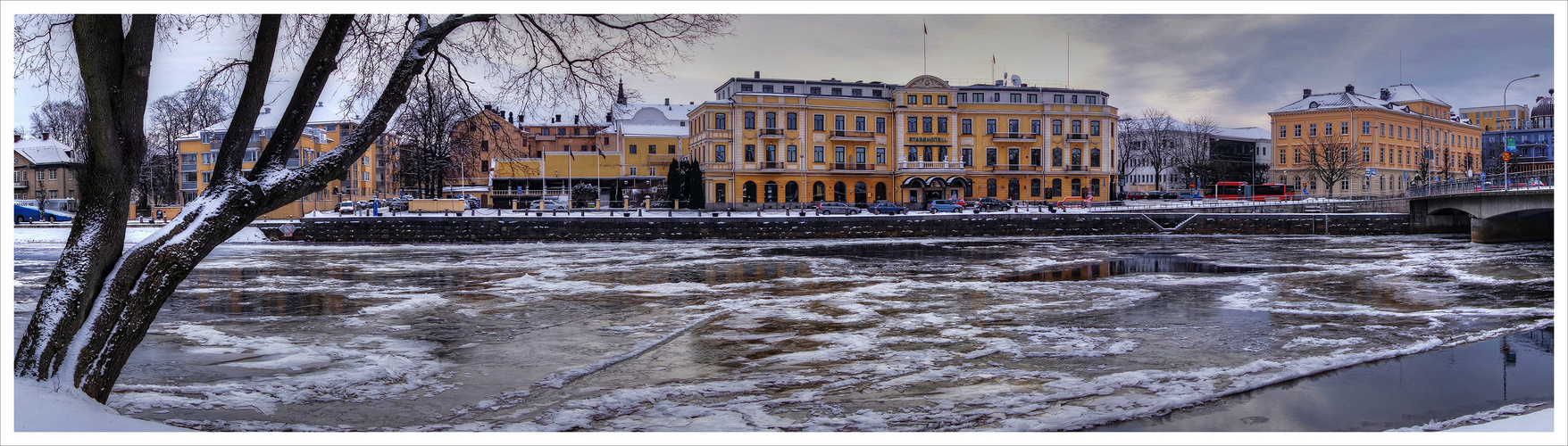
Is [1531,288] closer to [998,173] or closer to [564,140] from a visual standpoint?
[998,173]

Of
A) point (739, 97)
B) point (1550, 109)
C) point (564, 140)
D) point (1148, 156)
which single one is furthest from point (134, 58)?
point (1550, 109)

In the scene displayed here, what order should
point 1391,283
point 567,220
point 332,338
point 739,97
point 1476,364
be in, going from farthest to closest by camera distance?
point 739,97 < point 567,220 < point 1391,283 < point 332,338 < point 1476,364

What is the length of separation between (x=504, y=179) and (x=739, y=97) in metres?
24.6

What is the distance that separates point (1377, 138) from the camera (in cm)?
8244

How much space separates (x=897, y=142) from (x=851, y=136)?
352 cm

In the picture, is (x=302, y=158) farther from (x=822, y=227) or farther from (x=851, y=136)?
(x=851, y=136)

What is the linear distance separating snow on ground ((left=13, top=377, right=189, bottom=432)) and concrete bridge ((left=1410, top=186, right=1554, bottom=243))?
4035 centimetres

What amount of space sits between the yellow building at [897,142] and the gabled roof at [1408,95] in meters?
38.7

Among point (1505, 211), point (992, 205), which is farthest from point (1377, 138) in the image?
point (1505, 211)

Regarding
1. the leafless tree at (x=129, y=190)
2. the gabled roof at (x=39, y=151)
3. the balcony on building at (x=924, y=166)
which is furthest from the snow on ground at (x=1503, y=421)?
the gabled roof at (x=39, y=151)

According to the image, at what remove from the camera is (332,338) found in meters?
14.4

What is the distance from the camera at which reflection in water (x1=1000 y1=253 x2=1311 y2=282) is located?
2453 cm

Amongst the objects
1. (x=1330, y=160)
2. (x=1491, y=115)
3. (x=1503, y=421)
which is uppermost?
(x=1491, y=115)

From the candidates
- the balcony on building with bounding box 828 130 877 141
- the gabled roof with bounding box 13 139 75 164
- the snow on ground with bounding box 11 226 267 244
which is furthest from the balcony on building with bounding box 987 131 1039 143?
the gabled roof with bounding box 13 139 75 164
